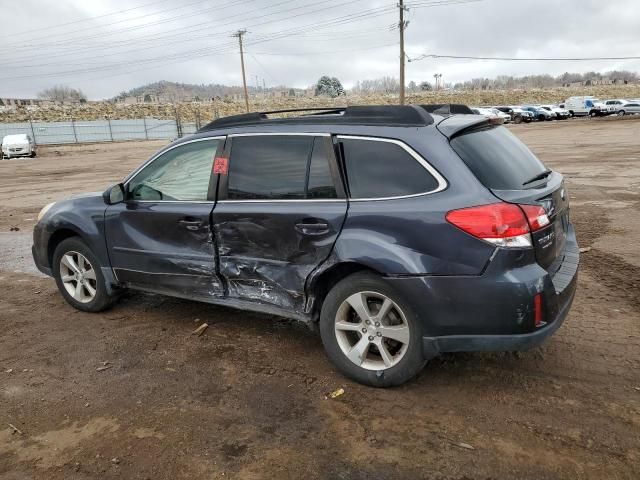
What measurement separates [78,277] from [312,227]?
9.05 ft

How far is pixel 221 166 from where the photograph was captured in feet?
13.1

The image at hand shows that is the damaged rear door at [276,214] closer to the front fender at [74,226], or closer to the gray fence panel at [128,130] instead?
the front fender at [74,226]

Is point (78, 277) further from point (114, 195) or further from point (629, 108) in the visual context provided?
point (629, 108)

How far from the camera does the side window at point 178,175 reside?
411cm

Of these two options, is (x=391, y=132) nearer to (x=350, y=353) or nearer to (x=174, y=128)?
(x=350, y=353)

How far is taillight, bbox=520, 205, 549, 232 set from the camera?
2967mm

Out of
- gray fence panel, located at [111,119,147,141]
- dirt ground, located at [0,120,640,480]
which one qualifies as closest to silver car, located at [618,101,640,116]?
gray fence panel, located at [111,119,147,141]

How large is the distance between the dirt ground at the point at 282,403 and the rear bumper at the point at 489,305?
16.6 inches

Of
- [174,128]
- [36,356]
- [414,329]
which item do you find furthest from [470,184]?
[174,128]

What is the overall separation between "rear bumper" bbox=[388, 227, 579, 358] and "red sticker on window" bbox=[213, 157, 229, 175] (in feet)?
5.43

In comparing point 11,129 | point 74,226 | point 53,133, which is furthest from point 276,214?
point 53,133

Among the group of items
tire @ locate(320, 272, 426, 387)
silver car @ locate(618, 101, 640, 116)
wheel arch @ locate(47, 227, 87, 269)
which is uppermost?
wheel arch @ locate(47, 227, 87, 269)

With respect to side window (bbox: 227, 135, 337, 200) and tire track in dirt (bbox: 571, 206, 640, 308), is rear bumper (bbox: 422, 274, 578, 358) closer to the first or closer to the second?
side window (bbox: 227, 135, 337, 200)

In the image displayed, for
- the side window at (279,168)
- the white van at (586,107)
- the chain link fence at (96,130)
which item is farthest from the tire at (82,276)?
the white van at (586,107)
